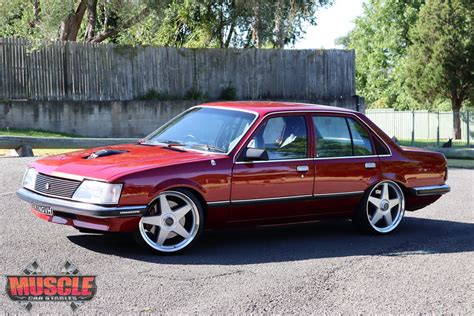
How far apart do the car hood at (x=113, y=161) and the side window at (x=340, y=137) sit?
143 cm

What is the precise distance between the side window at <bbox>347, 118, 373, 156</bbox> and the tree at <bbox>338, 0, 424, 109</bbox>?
4925 centimetres

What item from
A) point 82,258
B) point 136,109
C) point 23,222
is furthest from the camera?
point 136,109

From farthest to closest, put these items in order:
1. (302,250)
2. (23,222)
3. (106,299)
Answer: (23,222) < (302,250) < (106,299)

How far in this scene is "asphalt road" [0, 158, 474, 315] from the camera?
5.81m

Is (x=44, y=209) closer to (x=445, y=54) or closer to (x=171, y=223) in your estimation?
(x=171, y=223)

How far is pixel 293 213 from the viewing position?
812 cm

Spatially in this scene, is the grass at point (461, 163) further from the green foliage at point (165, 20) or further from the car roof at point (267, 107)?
the car roof at point (267, 107)

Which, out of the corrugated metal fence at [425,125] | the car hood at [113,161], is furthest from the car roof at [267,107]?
the corrugated metal fence at [425,125]

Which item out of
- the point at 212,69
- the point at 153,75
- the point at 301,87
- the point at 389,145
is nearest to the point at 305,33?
the point at 301,87

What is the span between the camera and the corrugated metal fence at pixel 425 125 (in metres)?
35.0

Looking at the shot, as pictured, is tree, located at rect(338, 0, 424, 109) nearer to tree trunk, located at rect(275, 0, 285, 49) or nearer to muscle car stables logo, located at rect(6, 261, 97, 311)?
tree trunk, located at rect(275, 0, 285, 49)

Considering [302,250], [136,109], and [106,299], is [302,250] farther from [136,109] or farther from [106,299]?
[136,109]

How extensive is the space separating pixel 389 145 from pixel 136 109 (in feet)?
60.0

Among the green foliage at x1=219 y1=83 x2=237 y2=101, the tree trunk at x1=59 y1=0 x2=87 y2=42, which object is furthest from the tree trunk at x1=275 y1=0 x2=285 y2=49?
the tree trunk at x1=59 y1=0 x2=87 y2=42
